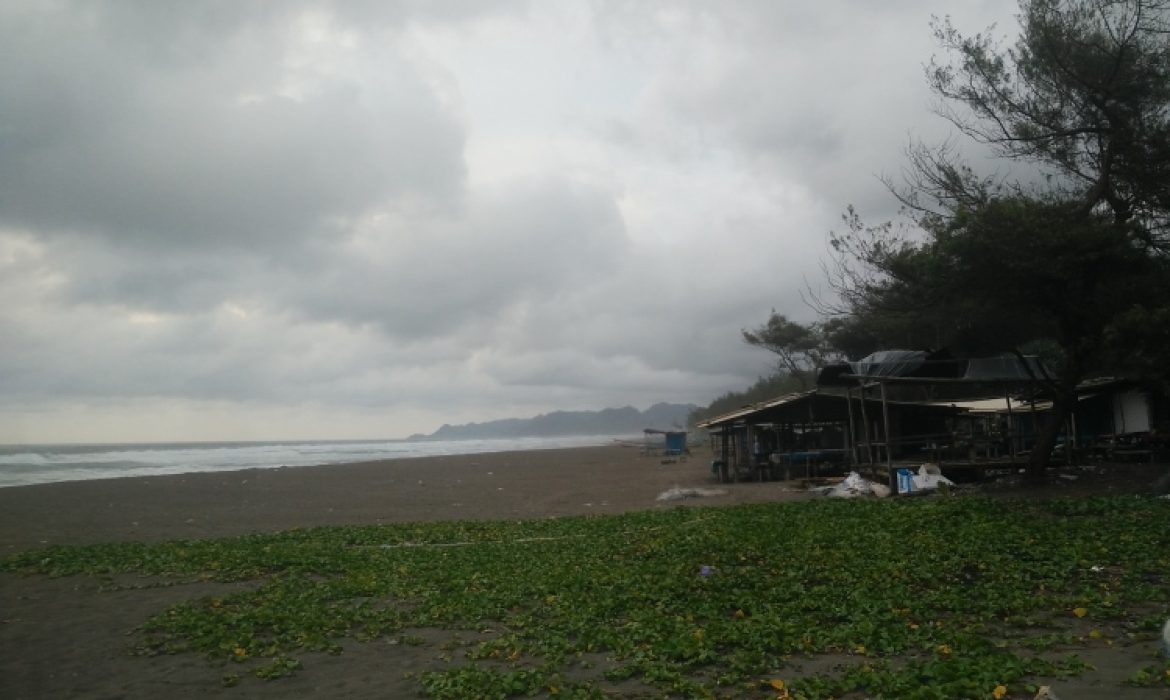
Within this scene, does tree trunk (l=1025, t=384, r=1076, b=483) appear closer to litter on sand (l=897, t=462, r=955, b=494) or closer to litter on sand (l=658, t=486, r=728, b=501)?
litter on sand (l=897, t=462, r=955, b=494)

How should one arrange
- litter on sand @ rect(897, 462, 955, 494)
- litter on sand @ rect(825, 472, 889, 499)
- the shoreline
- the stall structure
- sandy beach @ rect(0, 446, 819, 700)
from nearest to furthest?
sandy beach @ rect(0, 446, 819, 700) < litter on sand @ rect(897, 462, 955, 494) < litter on sand @ rect(825, 472, 889, 499) < the shoreline < the stall structure

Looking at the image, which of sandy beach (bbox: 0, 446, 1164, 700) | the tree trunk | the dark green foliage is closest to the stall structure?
sandy beach (bbox: 0, 446, 1164, 700)

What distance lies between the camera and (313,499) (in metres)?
29.5

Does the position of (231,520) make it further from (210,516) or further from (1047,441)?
(1047,441)

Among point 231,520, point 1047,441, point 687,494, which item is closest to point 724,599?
point 1047,441

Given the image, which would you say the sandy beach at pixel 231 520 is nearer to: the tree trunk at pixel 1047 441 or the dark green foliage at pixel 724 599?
the dark green foliage at pixel 724 599

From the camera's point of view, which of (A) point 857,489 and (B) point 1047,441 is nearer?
(B) point 1047,441

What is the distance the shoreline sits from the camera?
21.8m

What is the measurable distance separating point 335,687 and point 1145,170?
18326 mm

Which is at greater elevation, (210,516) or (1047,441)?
(1047,441)

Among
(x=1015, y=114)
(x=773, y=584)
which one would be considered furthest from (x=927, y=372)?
(x=773, y=584)

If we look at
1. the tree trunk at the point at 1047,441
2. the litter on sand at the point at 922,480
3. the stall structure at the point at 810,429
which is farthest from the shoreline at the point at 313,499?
the tree trunk at the point at 1047,441

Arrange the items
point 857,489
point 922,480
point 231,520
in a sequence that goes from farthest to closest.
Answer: point 231,520
point 857,489
point 922,480

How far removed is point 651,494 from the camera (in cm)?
2748
